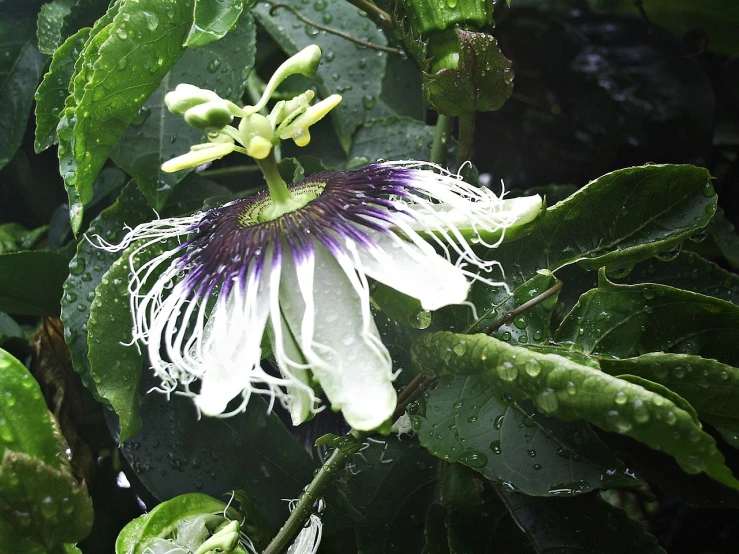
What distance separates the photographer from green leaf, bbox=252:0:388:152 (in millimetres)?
1114

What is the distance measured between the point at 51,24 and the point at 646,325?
886 mm

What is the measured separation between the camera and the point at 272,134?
0.76 m

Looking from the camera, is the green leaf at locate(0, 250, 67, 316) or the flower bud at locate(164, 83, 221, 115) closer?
the flower bud at locate(164, 83, 221, 115)

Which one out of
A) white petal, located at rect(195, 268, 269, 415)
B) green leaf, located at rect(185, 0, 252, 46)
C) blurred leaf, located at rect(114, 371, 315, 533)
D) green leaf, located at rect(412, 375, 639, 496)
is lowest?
blurred leaf, located at rect(114, 371, 315, 533)

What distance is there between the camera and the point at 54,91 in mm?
863

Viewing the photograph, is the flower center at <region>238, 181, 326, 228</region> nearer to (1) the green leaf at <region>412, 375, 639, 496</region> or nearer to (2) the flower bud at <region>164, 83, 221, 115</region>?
(2) the flower bud at <region>164, 83, 221, 115</region>

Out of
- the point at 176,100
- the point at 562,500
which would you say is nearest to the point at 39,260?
the point at 176,100

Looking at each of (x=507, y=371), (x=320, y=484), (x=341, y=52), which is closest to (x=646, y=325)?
(x=507, y=371)

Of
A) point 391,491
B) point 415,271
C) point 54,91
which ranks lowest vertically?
point 391,491

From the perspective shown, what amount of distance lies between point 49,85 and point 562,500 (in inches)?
29.3

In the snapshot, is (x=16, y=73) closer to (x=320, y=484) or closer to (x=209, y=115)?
(x=209, y=115)

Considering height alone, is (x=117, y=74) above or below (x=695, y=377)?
above

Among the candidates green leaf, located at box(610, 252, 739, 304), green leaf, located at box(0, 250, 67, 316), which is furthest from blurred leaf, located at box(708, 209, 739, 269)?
green leaf, located at box(0, 250, 67, 316)

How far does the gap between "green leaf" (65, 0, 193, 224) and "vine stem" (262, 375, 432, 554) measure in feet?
1.15
